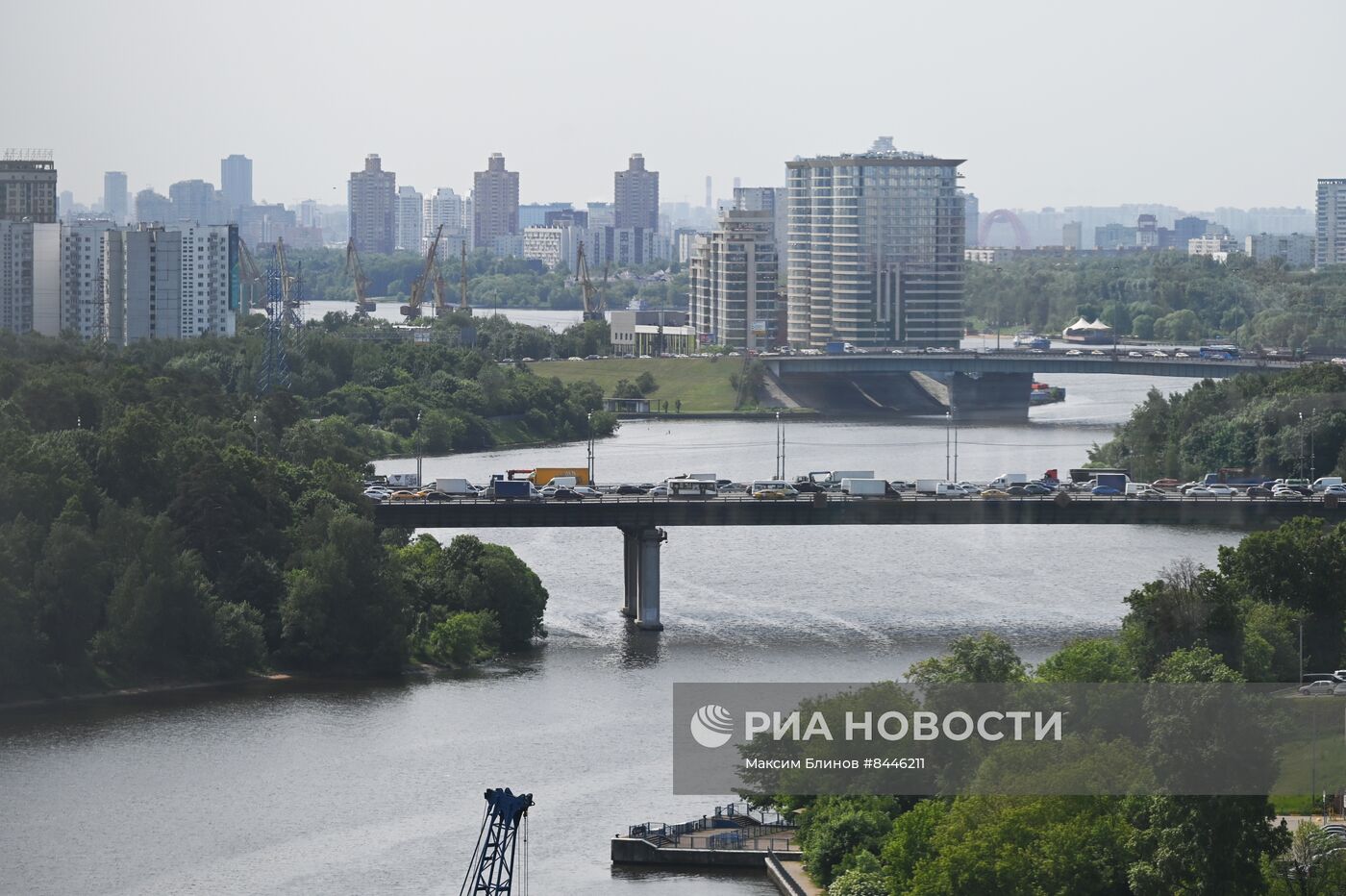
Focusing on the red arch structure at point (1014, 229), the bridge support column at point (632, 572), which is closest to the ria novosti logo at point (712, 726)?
the bridge support column at point (632, 572)

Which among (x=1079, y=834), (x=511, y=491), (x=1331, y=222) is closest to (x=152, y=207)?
(x=1331, y=222)

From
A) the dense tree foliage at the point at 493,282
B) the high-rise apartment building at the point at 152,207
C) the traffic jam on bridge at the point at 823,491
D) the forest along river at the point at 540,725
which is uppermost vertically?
the high-rise apartment building at the point at 152,207

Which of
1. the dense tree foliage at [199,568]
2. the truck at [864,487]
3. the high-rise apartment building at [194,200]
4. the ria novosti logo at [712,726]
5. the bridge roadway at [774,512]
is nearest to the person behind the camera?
the ria novosti logo at [712,726]

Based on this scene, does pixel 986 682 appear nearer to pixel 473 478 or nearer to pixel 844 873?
pixel 844 873

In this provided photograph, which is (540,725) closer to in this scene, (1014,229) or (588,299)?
(588,299)

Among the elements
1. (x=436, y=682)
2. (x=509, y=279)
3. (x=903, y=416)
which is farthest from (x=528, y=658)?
(x=509, y=279)

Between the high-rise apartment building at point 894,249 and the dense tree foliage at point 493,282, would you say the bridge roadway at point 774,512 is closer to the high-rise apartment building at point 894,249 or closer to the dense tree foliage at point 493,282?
the high-rise apartment building at point 894,249
